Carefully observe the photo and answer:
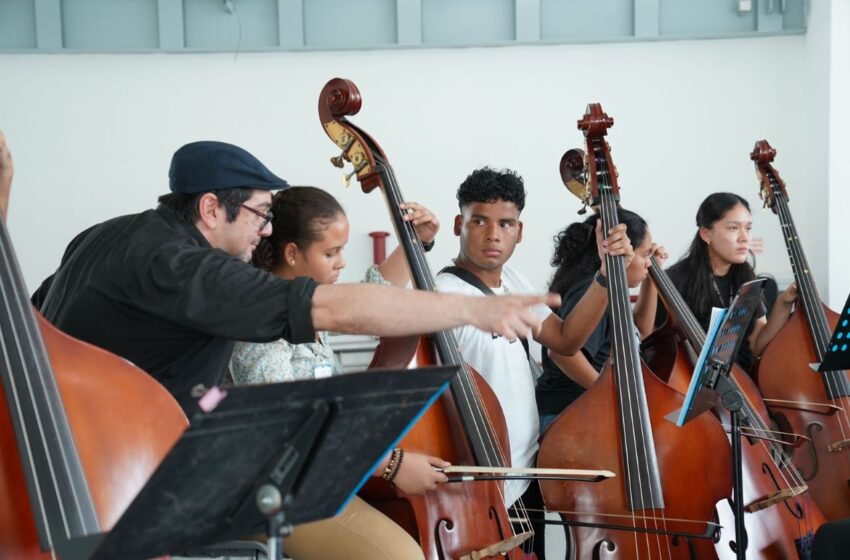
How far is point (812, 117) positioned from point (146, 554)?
14.7 ft

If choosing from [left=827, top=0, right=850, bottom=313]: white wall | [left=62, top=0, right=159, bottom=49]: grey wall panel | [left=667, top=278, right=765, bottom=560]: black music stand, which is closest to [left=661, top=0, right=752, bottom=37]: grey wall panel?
[left=827, top=0, right=850, bottom=313]: white wall

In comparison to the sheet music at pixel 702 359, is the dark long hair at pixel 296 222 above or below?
above

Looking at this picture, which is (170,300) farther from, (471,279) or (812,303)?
(812,303)

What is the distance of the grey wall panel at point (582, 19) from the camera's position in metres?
5.38

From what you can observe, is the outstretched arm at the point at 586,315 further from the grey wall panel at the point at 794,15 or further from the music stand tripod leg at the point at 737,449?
the grey wall panel at the point at 794,15

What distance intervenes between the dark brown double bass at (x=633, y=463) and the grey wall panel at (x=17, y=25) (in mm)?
3763

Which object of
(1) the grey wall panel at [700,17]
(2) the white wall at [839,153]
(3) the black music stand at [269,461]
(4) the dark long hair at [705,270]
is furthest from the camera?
(1) the grey wall panel at [700,17]

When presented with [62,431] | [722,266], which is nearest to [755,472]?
[722,266]

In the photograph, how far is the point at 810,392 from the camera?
11.5ft

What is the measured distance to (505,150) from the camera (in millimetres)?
5301

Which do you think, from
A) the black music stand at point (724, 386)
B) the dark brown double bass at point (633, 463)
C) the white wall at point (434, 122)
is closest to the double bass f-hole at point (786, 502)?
the dark brown double bass at point (633, 463)

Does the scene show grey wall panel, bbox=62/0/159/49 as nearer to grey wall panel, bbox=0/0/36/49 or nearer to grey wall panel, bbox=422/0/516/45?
grey wall panel, bbox=0/0/36/49

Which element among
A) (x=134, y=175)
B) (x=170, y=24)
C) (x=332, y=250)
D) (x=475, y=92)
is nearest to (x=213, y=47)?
(x=170, y=24)

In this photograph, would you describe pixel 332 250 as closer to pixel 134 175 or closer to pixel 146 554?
pixel 146 554
